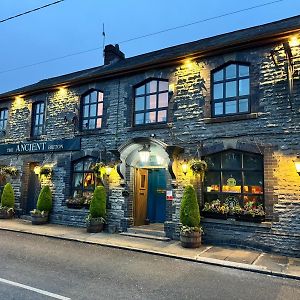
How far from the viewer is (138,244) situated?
361 inches

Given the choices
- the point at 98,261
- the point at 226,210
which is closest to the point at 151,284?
the point at 98,261

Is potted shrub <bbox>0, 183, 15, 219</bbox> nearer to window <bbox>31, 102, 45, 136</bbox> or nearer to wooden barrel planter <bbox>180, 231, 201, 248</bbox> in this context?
window <bbox>31, 102, 45, 136</bbox>

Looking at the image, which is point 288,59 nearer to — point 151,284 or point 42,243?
point 151,284

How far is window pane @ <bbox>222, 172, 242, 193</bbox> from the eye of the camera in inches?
363

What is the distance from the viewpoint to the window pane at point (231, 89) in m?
9.70

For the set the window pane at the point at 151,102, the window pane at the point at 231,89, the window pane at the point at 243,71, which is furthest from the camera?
the window pane at the point at 151,102

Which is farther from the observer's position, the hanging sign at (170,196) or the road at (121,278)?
the hanging sign at (170,196)

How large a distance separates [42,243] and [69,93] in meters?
6.87

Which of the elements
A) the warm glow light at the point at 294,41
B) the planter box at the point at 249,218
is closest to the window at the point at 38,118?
the planter box at the point at 249,218

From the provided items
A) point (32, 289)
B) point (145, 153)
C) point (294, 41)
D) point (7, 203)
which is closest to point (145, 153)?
point (145, 153)

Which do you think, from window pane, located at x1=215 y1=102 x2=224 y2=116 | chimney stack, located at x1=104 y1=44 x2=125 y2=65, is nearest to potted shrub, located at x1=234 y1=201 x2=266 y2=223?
window pane, located at x1=215 y1=102 x2=224 y2=116

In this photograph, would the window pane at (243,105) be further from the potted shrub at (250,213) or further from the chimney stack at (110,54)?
the chimney stack at (110,54)

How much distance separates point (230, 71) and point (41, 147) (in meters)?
8.80

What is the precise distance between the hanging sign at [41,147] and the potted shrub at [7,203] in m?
1.78
